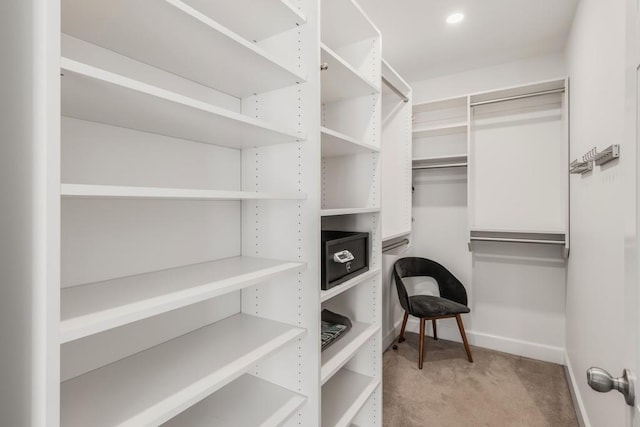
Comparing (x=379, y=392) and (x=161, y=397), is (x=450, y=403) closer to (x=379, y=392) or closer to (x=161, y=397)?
(x=379, y=392)

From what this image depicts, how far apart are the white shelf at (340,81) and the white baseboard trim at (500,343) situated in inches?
87.7

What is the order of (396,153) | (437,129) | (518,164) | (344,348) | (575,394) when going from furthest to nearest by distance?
(437,129) → (518,164) → (396,153) → (575,394) → (344,348)

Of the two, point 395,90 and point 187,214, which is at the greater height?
point 395,90

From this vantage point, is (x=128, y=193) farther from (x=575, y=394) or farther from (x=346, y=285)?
(x=575, y=394)

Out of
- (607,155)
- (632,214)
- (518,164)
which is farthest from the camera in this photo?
(518,164)

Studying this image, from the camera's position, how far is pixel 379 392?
1771 mm

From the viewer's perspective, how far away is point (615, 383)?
0.70 meters

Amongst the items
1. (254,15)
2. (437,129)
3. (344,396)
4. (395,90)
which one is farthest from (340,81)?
(437,129)

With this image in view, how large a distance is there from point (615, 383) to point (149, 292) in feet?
3.62

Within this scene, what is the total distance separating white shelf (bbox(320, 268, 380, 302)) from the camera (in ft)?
4.17

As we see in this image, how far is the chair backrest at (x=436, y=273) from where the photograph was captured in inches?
116

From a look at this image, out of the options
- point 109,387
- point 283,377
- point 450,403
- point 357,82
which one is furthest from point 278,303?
point 450,403

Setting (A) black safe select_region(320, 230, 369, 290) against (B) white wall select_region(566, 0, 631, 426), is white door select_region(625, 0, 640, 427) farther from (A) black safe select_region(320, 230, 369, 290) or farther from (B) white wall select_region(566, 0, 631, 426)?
(A) black safe select_region(320, 230, 369, 290)

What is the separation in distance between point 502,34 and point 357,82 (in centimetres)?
160
